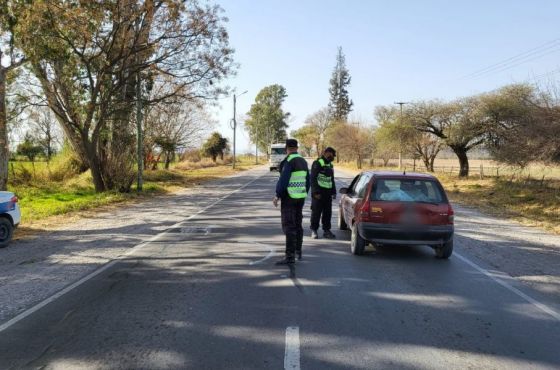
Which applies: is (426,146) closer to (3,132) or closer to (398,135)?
(398,135)

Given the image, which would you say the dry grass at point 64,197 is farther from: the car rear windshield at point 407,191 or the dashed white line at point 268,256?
the car rear windshield at point 407,191

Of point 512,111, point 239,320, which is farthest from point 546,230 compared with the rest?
point 512,111

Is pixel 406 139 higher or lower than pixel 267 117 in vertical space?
lower

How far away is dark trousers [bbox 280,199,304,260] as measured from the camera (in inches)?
301

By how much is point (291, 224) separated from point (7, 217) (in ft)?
18.8

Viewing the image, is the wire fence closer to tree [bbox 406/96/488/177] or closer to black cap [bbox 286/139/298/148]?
tree [bbox 406/96/488/177]

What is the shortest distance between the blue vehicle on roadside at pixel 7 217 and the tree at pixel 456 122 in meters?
28.3

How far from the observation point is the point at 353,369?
396 centimetres

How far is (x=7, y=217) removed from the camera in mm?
9539

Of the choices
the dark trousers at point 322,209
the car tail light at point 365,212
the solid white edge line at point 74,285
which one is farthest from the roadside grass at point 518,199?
the solid white edge line at point 74,285

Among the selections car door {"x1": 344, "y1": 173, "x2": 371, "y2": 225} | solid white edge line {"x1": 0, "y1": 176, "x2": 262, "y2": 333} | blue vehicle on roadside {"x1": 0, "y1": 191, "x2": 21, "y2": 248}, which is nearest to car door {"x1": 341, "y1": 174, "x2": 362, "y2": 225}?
car door {"x1": 344, "y1": 173, "x2": 371, "y2": 225}

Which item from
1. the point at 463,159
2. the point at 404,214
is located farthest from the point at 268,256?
the point at 463,159

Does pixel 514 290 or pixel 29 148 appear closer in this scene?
pixel 514 290

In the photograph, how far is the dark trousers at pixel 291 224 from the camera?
7.64m
